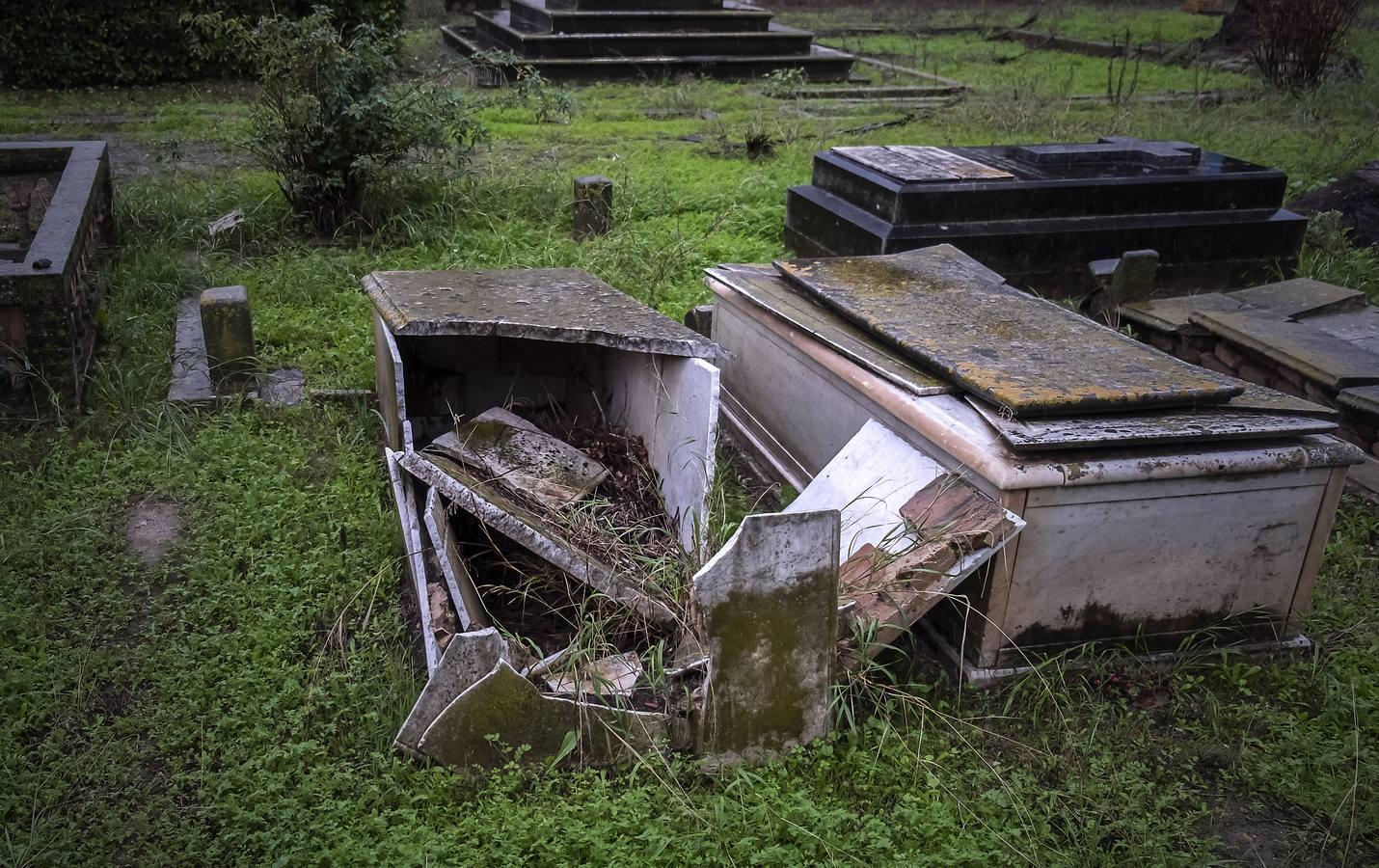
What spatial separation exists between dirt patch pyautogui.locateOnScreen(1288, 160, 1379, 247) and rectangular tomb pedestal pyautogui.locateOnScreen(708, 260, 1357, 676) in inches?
191

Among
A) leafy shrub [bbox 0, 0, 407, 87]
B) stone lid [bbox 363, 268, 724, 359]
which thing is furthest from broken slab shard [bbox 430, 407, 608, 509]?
leafy shrub [bbox 0, 0, 407, 87]

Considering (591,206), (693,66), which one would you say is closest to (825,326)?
(591,206)

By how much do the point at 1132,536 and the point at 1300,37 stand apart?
1135 centimetres

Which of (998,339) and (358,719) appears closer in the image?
(358,719)

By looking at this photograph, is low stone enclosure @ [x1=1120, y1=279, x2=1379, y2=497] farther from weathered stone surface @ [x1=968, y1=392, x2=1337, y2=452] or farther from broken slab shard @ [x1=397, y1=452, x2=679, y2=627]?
broken slab shard @ [x1=397, y1=452, x2=679, y2=627]

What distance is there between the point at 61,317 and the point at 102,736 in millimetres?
2389

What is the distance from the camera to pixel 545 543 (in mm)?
3271

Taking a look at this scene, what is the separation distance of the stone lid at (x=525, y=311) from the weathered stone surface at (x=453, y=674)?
1.29 meters

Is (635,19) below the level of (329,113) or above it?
above

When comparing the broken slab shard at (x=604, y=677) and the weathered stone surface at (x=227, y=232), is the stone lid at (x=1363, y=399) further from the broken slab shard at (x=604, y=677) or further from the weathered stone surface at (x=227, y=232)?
the weathered stone surface at (x=227, y=232)

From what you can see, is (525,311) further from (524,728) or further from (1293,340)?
(1293,340)

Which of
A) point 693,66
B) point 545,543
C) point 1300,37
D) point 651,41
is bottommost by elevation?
point 545,543

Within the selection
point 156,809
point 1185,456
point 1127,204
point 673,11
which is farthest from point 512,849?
point 673,11

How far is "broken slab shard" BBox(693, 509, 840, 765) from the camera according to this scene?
8.99 ft
